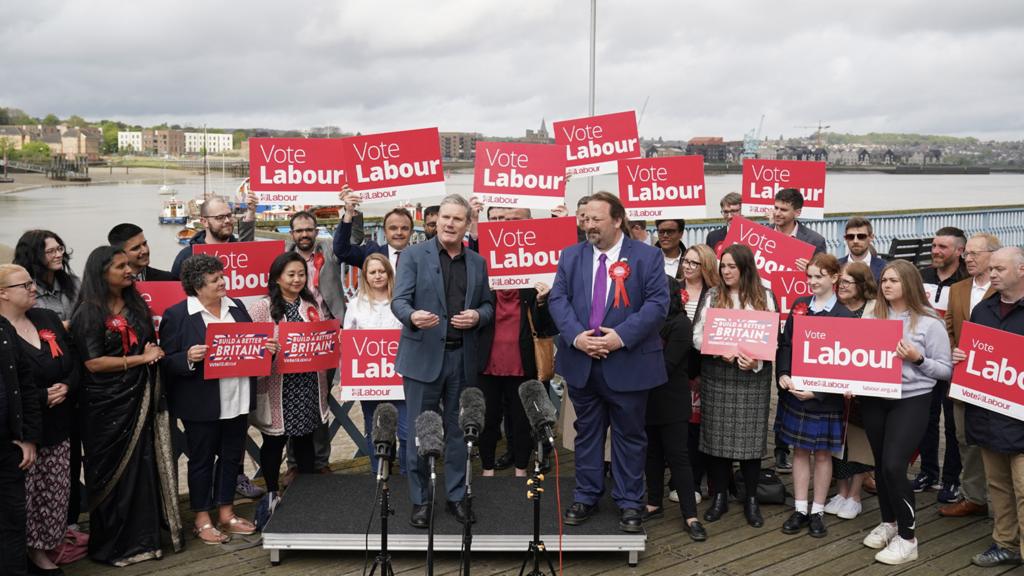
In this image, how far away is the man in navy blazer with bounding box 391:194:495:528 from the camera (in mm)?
5172

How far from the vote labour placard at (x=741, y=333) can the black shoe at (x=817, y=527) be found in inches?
44.7

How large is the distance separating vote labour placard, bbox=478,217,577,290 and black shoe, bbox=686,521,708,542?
1.99 m

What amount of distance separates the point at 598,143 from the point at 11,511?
5.73 m

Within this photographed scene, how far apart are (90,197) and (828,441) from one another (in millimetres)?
135534

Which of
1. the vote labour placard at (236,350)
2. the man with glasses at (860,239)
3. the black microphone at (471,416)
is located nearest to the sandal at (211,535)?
the vote labour placard at (236,350)

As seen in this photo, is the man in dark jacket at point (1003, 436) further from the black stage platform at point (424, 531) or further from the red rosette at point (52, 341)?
the red rosette at point (52, 341)

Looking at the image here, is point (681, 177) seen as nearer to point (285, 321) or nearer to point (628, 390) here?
point (628, 390)

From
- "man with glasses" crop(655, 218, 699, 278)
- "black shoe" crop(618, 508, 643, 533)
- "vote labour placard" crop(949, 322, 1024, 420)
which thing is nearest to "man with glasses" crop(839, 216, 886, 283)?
"man with glasses" crop(655, 218, 699, 278)

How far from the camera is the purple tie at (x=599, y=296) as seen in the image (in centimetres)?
521

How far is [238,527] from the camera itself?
560 cm

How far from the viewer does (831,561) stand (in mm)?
5234

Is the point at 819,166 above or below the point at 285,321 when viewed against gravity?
above

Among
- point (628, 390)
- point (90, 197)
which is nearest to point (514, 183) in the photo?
point (628, 390)

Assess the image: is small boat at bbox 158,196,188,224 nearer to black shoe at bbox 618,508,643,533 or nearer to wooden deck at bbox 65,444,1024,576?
wooden deck at bbox 65,444,1024,576
